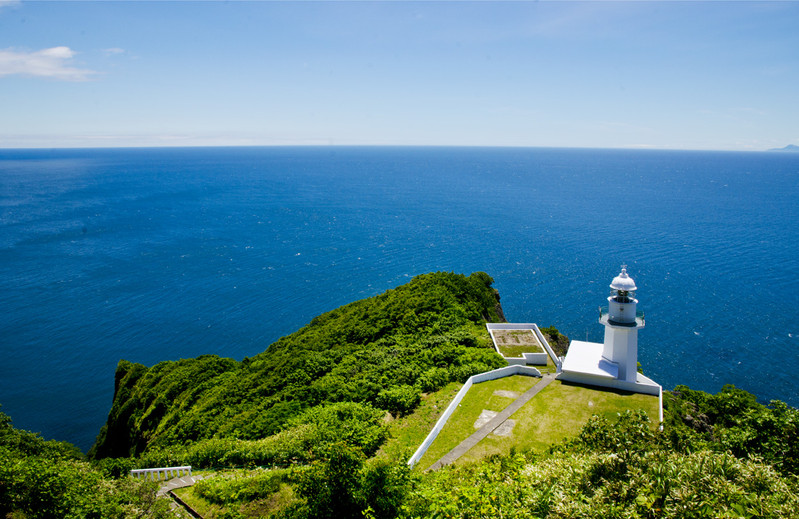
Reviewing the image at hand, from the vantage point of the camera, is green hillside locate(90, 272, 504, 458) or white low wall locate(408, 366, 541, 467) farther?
green hillside locate(90, 272, 504, 458)

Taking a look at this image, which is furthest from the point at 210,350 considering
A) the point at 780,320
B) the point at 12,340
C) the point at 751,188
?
the point at 751,188

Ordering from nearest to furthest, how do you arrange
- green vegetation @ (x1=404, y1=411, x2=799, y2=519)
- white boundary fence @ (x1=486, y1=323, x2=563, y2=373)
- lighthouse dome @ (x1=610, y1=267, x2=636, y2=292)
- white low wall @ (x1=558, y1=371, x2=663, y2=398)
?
green vegetation @ (x1=404, y1=411, x2=799, y2=519), lighthouse dome @ (x1=610, y1=267, x2=636, y2=292), white low wall @ (x1=558, y1=371, x2=663, y2=398), white boundary fence @ (x1=486, y1=323, x2=563, y2=373)

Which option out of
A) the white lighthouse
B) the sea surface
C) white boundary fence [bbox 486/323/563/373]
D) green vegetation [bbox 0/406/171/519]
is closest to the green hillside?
white boundary fence [bbox 486/323/563/373]

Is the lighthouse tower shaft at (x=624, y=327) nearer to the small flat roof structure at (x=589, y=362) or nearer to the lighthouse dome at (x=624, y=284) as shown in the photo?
the lighthouse dome at (x=624, y=284)

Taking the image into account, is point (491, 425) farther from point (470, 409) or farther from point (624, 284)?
point (624, 284)

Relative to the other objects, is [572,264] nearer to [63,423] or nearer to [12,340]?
[63,423]

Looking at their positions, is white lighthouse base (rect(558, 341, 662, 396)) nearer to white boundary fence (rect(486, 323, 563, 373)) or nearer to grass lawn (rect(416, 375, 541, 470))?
white boundary fence (rect(486, 323, 563, 373))

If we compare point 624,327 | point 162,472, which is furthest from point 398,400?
point 624,327
